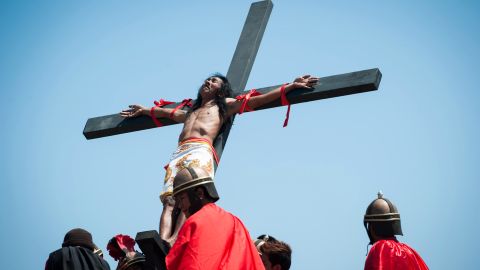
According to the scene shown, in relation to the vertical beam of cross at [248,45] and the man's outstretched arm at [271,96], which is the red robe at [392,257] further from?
the vertical beam of cross at [248,45]

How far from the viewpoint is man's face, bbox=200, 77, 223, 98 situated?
25.3 feet

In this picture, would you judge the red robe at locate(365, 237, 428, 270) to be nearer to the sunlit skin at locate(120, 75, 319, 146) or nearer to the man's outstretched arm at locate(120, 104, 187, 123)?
the sunlit skin at locate(120, 75, 319, 146)

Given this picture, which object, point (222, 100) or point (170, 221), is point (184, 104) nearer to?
point (222, 100)

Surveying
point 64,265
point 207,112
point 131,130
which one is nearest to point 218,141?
point 207,112

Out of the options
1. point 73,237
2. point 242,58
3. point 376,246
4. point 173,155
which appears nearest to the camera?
point 376,246

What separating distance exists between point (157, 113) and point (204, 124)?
0.98m

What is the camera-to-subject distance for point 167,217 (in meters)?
6.50

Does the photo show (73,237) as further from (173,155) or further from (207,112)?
(207,112)

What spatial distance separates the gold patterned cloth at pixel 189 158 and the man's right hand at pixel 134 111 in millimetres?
1155

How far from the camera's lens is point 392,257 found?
18.9ft

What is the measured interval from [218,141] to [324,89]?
110cm

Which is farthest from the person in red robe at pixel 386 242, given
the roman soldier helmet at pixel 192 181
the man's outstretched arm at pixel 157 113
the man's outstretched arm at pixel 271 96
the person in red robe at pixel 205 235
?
the man's outstretched arm at pixel 157 113

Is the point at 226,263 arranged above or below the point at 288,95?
below

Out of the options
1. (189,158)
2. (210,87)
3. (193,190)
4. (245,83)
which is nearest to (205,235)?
(193,190)
